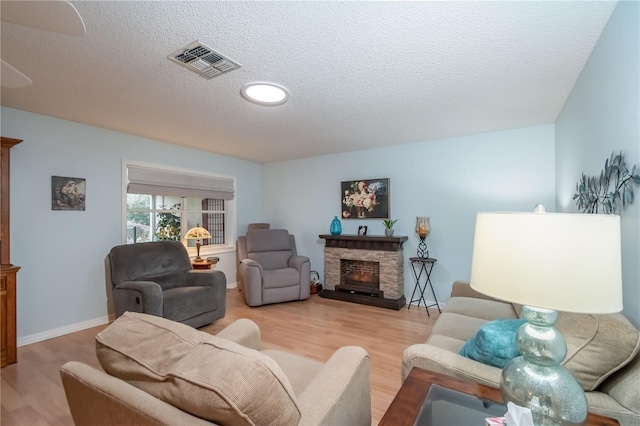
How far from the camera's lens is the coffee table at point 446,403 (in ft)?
3.04

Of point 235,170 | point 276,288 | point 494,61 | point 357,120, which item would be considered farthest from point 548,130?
point 235,170

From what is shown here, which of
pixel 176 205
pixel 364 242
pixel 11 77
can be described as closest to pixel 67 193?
pixel 176 205

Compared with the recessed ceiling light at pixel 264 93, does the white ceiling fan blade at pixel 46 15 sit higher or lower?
lower

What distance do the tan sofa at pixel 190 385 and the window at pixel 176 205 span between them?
3.18 meters

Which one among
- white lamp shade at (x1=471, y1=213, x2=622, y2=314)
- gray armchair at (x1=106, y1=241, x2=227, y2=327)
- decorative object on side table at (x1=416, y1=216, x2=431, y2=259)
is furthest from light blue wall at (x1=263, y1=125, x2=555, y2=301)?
white lamp shade at (x1=471, y1=213, x2=622, y2=314)

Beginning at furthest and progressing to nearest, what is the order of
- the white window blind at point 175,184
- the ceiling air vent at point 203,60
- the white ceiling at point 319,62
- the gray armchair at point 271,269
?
the gray armchair at point 271,269
the white window blind at point 175,184
the ceiling air vent at point 203,60
the white ceiling at point 319,62

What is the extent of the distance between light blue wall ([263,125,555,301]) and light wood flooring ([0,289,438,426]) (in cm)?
87

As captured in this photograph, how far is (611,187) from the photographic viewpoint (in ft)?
4.99

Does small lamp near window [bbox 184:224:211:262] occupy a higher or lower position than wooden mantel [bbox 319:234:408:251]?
higher

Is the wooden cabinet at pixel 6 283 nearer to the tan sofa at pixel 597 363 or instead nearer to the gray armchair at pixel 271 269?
the gray armchair at pixel 271 269

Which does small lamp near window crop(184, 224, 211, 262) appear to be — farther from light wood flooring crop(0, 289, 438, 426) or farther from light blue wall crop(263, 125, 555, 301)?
light blue wall crop(263, 125, 555, 301)

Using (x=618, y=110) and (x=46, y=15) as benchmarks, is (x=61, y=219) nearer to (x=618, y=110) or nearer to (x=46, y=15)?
(x=46, y=15)

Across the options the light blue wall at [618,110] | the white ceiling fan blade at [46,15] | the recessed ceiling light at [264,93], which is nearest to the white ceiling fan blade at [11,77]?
the white ceiling fan blade at [46,15]

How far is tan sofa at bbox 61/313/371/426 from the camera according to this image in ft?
2.25
